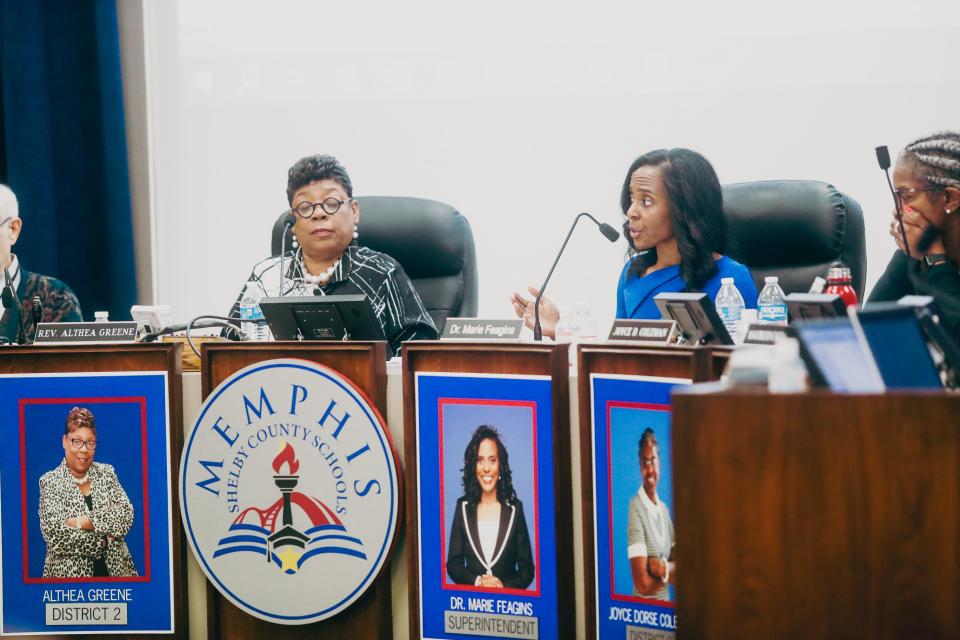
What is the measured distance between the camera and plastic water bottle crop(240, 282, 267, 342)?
2258mm

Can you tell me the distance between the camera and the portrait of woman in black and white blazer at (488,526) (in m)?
1.60

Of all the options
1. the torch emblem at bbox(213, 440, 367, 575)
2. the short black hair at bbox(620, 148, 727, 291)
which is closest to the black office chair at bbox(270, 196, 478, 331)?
the short black hair at bbox(620, 148, 727, 291)

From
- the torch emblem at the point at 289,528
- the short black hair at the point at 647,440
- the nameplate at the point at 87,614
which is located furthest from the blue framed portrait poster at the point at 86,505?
the short black hair at the point at 647,440

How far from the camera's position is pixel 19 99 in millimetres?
3457

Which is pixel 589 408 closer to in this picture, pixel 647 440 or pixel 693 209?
pixel 647 440

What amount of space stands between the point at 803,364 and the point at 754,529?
18 centimetres

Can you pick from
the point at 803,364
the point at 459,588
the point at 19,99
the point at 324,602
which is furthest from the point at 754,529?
the point at 19,99

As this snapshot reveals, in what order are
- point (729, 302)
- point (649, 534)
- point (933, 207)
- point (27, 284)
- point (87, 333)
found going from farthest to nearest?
1. point (27, 284)
2. point (729, 302)
3. point (933, 207)
4. point (87, 333)
5. point (649, 534)

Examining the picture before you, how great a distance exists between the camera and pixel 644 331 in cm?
157

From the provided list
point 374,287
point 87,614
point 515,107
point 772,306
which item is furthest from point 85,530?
point 515,107

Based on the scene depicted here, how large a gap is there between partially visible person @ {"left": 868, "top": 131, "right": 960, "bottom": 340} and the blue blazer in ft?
1.38

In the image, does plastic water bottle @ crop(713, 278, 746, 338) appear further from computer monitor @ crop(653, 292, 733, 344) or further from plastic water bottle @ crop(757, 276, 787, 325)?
computer monitor @ crop(653, 292, 733, 344)

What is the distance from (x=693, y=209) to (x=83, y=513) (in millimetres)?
1554

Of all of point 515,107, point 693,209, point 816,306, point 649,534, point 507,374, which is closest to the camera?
point 816,306
